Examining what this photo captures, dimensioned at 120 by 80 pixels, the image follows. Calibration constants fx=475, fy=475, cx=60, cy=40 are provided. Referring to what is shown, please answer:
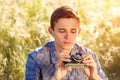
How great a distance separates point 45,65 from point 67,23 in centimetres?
35

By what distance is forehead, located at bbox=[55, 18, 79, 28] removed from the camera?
321 centimetres

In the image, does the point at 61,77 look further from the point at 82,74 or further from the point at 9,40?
the point at 9,40

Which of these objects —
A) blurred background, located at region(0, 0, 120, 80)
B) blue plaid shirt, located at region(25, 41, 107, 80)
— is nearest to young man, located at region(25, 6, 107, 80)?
blue plaid shirt, located at region(25, 41, 107, 80)

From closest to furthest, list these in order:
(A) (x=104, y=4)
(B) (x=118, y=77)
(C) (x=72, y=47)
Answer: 1. (C) (x=72, y=47)
2. (B) (x=118, y=77)
3. (A) (x=104, y=4)

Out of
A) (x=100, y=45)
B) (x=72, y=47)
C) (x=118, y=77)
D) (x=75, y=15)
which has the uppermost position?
(x=75, y=15)

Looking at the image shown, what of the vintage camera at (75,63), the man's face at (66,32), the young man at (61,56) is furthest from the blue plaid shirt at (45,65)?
the vintage camera at (75,63)

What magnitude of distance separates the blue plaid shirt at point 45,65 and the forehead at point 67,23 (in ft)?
0.66

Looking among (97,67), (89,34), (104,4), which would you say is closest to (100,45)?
(89,34)

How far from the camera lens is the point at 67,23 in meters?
3.21

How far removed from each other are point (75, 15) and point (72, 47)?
0.87ft

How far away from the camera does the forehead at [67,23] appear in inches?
127

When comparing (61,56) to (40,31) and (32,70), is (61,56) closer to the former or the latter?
Answer: (32,70)

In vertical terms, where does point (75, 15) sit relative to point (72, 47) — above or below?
above

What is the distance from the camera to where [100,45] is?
17.6 ft
